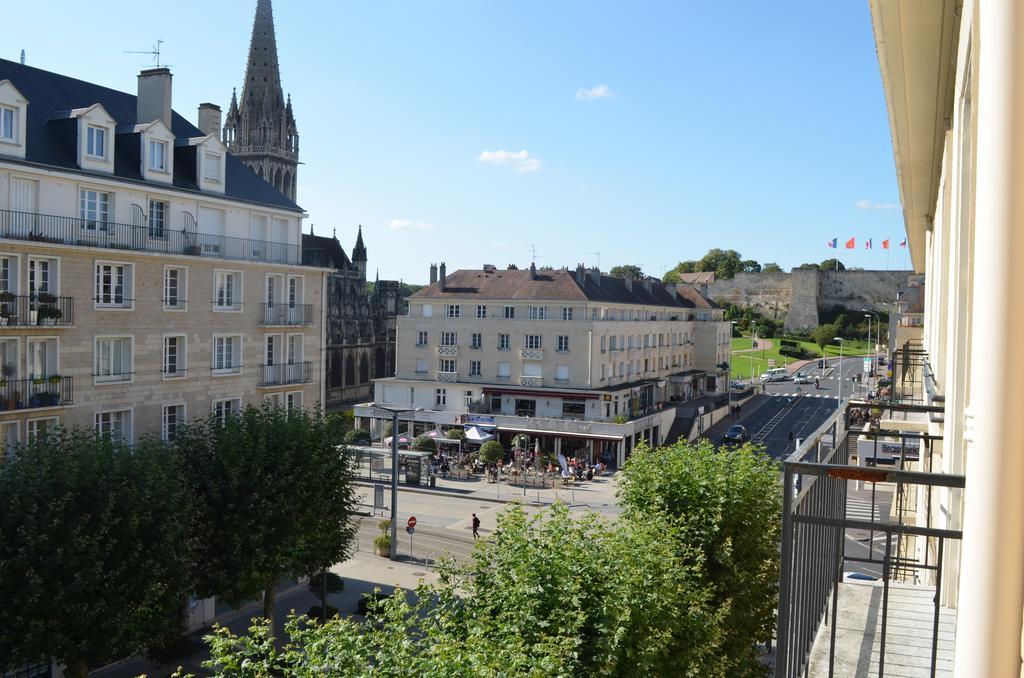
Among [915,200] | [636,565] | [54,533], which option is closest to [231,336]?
[54,533]

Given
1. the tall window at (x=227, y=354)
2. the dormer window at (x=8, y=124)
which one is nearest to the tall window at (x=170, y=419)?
the tall window at (x=227, y=354)

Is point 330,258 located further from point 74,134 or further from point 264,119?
point 74,134

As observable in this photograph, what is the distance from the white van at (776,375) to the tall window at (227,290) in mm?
72132

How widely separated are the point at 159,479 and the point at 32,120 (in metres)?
12.9

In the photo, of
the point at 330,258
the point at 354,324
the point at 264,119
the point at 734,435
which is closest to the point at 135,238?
the point at 734,435

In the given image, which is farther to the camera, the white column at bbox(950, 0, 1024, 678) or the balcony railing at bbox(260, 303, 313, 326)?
the balcony railing at bbox(260, 303, 313, 326)

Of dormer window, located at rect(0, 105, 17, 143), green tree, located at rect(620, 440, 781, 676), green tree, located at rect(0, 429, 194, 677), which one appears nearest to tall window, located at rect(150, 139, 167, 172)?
dormer window, located at rect(0, 105, 17, 143)

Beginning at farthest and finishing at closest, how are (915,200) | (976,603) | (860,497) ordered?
(860,497) < (915,200) < (976,603)

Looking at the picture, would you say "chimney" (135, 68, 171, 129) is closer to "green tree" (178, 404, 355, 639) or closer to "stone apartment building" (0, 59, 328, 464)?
"stone apartment building" (0, 59, 328, 464)

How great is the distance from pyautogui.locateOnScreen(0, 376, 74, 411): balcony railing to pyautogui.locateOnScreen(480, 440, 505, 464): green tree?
88.8 ft

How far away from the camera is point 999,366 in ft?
7.16

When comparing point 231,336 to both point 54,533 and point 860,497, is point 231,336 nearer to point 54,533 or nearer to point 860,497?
point 54,533

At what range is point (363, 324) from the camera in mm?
83062

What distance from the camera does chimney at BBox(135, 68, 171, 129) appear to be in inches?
1148
